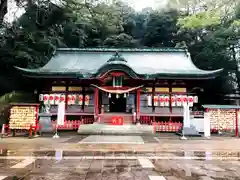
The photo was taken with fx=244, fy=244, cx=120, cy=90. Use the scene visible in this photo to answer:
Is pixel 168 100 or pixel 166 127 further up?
pixel 168 100

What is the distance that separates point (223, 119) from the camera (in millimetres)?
14742

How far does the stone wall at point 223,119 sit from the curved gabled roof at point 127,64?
4601 millimetres

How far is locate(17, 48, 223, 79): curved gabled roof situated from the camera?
18.4 m

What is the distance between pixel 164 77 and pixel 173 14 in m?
21.3

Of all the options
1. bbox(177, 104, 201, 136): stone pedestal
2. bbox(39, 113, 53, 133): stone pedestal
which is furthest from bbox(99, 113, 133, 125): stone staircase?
bbox(177, 104, 201, 136): stone pedestal

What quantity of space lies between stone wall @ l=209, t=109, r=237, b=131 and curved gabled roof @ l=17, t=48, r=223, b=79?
460 centimetres

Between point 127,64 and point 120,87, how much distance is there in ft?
6.09

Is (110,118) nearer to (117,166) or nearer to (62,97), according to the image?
(62,97)

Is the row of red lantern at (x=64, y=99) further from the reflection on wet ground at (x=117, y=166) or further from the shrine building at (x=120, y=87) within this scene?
the reflection on wet ground at (x=117, y=166)

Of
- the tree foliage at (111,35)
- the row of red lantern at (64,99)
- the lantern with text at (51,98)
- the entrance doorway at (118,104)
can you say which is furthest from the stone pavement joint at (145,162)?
the entrance doorway at (118,104)

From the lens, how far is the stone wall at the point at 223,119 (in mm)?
14695

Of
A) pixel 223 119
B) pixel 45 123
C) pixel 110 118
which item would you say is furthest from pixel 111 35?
pixel 223 119

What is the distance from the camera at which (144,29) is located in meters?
39.7

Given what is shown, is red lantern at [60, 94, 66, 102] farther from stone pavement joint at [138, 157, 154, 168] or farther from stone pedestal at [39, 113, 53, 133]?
stone pavement joint at [138, 157, 154, 168]
